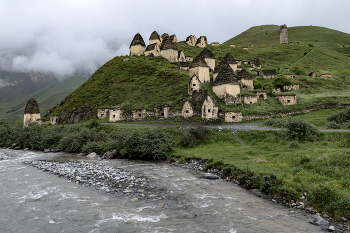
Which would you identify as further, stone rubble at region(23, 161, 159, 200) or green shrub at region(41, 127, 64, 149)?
green shrub at region(41, 127, 64, 149)

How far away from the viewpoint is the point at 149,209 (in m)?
11.6

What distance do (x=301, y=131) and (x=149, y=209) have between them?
17.7 meters

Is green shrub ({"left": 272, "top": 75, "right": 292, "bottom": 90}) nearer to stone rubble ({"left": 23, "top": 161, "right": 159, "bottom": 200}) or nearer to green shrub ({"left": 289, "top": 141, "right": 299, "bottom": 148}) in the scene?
green shrub ({"left": 289, "top": 141, "right": 299, "bottom": 148})

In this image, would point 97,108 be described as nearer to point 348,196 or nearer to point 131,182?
point 131,182

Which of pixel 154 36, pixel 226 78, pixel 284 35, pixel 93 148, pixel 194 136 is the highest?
pixel 284 35

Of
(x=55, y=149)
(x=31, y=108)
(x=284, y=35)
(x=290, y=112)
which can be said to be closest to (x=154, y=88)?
(x=55, y=149)

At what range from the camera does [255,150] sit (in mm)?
21078

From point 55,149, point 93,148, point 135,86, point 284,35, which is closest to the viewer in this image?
point 93,148

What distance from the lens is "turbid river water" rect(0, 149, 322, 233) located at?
32.3 feet

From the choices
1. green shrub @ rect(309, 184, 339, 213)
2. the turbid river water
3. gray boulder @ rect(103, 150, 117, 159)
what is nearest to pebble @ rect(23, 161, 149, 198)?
the turbid river water

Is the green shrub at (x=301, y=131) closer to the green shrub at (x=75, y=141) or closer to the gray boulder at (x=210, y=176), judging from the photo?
the gray boulder at (x=210, y=176)

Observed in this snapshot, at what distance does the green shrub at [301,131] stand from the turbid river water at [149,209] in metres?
10.7

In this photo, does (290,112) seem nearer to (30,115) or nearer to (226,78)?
(226,78)

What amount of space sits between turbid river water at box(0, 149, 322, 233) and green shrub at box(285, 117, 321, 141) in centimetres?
1075
